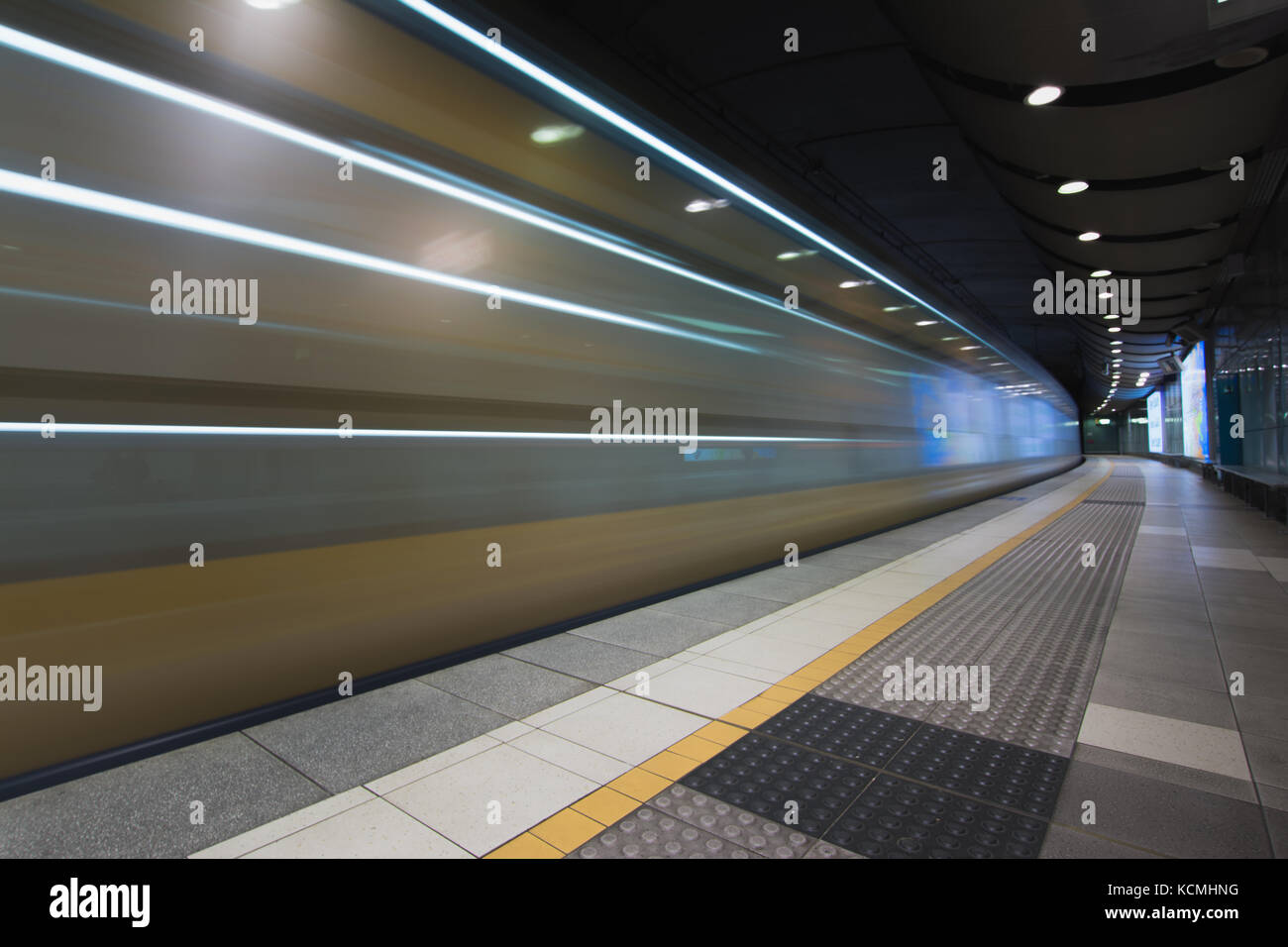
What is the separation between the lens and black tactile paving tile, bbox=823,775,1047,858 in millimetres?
1845

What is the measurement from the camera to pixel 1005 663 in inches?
135

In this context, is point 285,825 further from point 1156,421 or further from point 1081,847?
point 1156,421

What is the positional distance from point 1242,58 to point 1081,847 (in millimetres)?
6885

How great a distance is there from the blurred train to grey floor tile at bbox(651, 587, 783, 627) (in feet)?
0.64

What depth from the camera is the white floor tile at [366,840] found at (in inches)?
71.9

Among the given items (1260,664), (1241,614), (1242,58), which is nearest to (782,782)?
(1260,664)

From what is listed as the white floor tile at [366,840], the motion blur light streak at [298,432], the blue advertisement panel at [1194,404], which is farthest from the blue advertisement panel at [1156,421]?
the white floor tile at [366,840]

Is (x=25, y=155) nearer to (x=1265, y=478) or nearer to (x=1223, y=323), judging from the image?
(x=1265, y=478)

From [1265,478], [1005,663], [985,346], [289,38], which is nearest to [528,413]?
[289,38]

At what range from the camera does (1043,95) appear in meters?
5.77

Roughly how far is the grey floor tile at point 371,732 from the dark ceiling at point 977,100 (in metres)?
3.50

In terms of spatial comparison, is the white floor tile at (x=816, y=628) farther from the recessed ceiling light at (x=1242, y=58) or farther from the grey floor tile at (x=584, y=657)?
the recessed ceiling light at (x=1242, y=58)

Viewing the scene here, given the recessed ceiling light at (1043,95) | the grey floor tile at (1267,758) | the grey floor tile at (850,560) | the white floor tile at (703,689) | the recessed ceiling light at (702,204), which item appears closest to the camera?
the grey floor tile at (1267,758)

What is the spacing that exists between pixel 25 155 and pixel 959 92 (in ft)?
22.4
